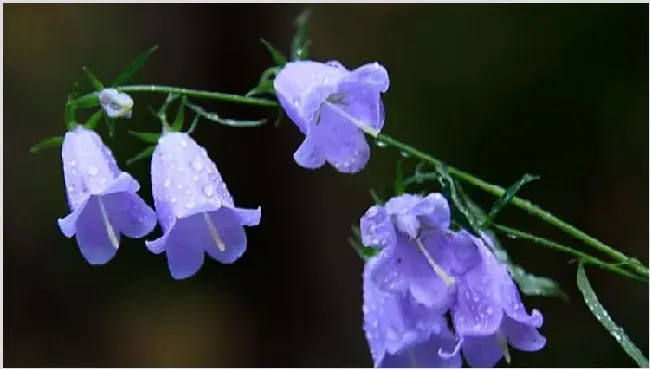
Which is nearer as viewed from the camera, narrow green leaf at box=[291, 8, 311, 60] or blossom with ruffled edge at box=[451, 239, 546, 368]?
blossom with ruffled edge at box=[451, 239, 546, 368]

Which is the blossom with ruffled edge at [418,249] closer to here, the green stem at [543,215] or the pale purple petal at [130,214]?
the green stem at [543,215]

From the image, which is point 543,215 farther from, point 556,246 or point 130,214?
point 130,214

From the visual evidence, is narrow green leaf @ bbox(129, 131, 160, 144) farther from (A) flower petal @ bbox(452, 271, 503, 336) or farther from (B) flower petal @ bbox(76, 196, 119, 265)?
(A) flower petal @ bbox(452, 271, 503, 336)

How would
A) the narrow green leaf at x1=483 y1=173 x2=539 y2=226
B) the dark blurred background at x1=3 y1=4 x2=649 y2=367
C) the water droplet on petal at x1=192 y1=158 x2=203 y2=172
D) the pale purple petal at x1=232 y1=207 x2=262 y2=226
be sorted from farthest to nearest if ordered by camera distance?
the dark blurred background at x1=3 y1=4 x2=649 y2=367
the water droplet on petal at x1=192 y1=158 x2=203 y2=172
the pale purple petal at x1=232 y1=207 x2=262 y2=226
the narrow green leaf at x1=483 y1=173 x2=539 y2=226

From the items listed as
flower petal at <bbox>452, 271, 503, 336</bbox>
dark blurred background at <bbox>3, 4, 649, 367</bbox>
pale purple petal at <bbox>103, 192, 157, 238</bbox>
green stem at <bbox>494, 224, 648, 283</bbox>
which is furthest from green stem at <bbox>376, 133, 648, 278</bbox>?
dark blurred background at <bbox>3, 4, 649, 367</bbox>

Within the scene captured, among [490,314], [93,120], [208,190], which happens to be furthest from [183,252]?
[490,314]

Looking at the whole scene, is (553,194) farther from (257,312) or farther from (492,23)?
(257,312)
